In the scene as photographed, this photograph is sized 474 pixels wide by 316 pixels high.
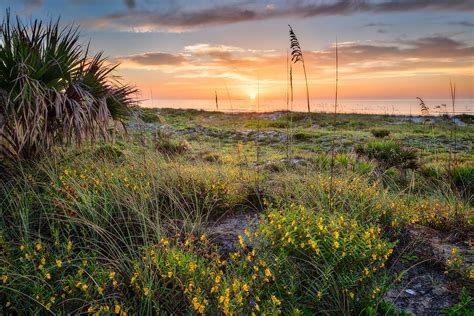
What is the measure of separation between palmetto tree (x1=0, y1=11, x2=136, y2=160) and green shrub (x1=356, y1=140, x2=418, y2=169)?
7186 mm

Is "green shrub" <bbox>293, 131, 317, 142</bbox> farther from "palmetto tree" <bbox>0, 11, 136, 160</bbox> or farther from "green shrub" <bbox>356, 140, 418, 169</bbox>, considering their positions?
"palmetto tree" <bbox>0, 11, 136, 160</bbox>

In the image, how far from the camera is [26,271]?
3330 millimetres

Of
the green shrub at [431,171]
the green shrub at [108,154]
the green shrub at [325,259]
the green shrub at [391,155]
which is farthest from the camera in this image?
the green shrub at [391,155]

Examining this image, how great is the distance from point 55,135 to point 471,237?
228 inches

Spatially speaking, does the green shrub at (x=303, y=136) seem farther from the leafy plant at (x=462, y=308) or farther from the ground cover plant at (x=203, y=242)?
the leafy plant at (x=462, y=308)

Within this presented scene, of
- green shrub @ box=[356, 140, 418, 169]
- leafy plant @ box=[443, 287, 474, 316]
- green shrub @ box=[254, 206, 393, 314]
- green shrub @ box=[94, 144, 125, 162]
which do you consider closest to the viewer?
leafy plant @ box=[443, 287, 474, 316]

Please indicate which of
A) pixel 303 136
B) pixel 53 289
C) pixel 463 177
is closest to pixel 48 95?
pixel 53 289

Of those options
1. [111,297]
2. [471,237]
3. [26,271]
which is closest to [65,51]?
[26,271]

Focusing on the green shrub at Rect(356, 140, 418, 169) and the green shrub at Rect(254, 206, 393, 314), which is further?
the green shrub at Rect(356, 140, 418, 169)

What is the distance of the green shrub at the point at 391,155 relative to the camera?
10.2m

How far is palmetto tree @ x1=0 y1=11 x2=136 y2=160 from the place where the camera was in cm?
493

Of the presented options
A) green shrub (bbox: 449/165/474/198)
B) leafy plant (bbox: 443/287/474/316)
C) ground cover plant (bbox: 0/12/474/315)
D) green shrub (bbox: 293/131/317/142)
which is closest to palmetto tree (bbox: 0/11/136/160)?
ground cover plant (bbox: 0/12/474/315)

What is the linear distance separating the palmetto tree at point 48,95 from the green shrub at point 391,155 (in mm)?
7186

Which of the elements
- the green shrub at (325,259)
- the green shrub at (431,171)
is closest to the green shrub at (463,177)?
the green shrub at (431,171)
